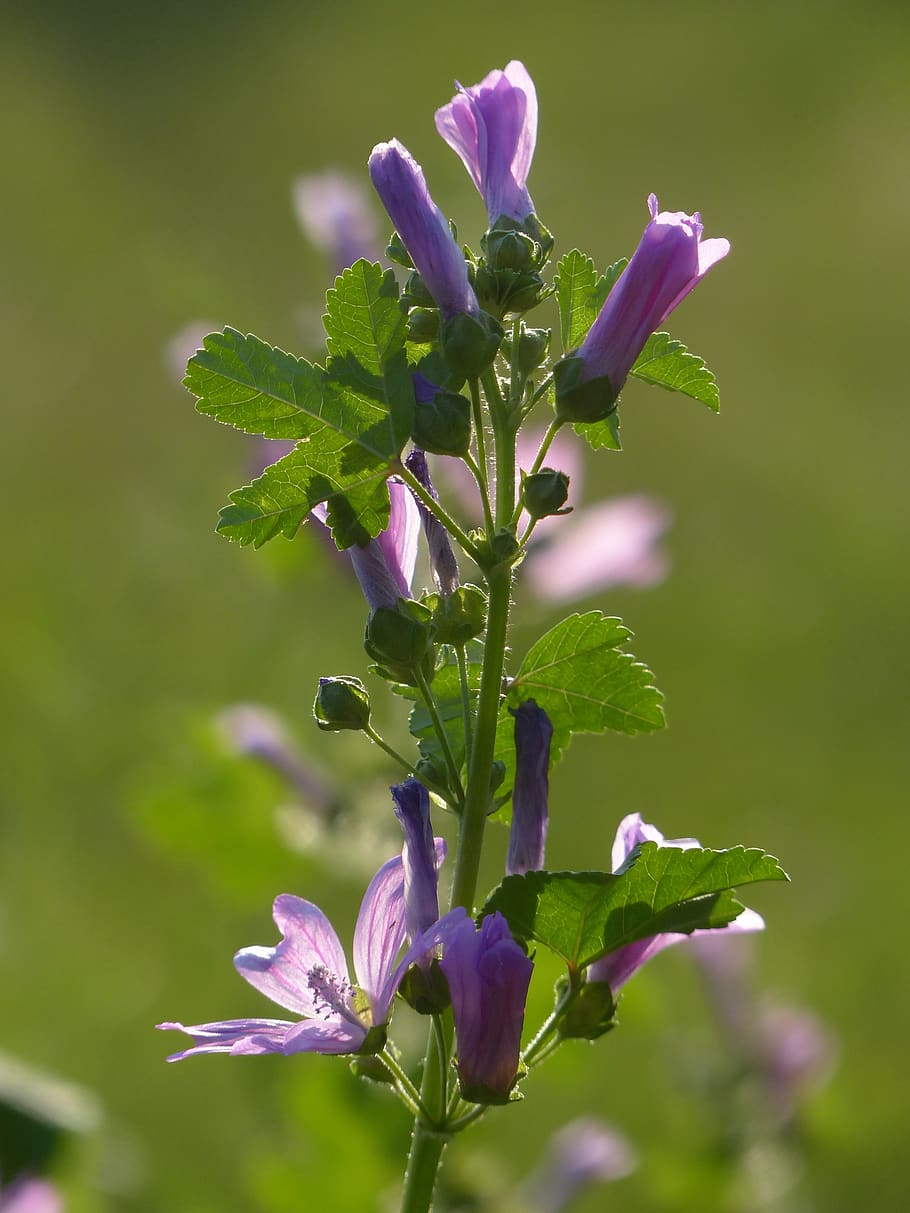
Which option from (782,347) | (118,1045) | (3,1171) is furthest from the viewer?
(782,347)

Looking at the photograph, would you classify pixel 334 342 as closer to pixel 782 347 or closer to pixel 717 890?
pixel 717 890

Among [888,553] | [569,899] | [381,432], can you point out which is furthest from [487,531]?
[888,553]

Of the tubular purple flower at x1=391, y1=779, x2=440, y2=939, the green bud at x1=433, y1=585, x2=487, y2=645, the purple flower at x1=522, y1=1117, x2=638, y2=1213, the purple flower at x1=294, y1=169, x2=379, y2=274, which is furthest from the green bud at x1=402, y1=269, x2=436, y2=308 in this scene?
the purple flower at x1=522, y1=1117, x2=638, y2=1213

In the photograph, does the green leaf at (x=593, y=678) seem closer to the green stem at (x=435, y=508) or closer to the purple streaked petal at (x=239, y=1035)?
the green stem at (x=435, y=508)

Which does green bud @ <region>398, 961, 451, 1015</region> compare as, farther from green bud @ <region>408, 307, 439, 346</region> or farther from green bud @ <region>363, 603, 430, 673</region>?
green bud @ <region>408, 307, 439, 346</region>

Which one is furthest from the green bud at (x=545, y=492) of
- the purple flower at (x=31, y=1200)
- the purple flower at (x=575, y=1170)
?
the purple flower at (x=575, y=1170)

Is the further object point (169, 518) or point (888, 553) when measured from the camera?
point (888, 553)

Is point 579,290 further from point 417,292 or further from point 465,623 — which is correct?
point 465,623

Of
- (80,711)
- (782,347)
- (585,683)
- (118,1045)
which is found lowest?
(585,683)
